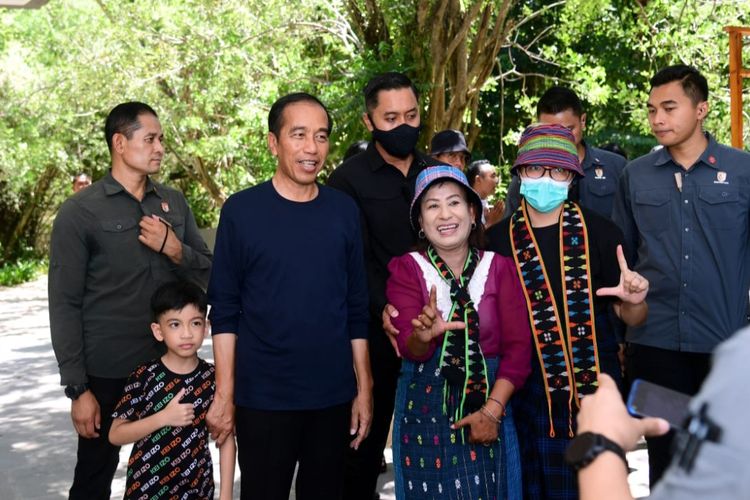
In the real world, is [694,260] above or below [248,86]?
below

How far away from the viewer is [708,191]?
4.75 metres

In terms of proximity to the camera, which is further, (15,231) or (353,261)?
(15,231)

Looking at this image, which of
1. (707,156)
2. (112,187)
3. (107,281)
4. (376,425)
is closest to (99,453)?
(107,281)

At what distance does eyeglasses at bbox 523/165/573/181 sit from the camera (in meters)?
4.23

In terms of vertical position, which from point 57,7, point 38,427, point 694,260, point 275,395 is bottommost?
point 38,427

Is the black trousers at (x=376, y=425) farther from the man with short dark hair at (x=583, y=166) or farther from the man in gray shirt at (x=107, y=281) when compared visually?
the man with short dark hair at (x=583, y=166)

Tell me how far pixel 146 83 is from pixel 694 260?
16482 mm

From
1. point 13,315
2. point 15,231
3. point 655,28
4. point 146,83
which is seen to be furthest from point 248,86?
point 15,231

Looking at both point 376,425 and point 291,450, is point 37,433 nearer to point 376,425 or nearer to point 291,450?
point 376,425

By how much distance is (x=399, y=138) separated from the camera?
4.84 m

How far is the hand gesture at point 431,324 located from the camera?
369 centimetres

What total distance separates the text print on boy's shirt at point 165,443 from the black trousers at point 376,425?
90 cm

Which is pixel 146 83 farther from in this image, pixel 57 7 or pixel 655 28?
pixel 655 28

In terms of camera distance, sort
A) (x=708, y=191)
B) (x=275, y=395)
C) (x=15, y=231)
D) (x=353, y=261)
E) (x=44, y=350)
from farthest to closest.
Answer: (x=15, y=231) < (x=44, y=350) < (x=708, y=191) < (x=353, y=261) < (x=275, y=395)
